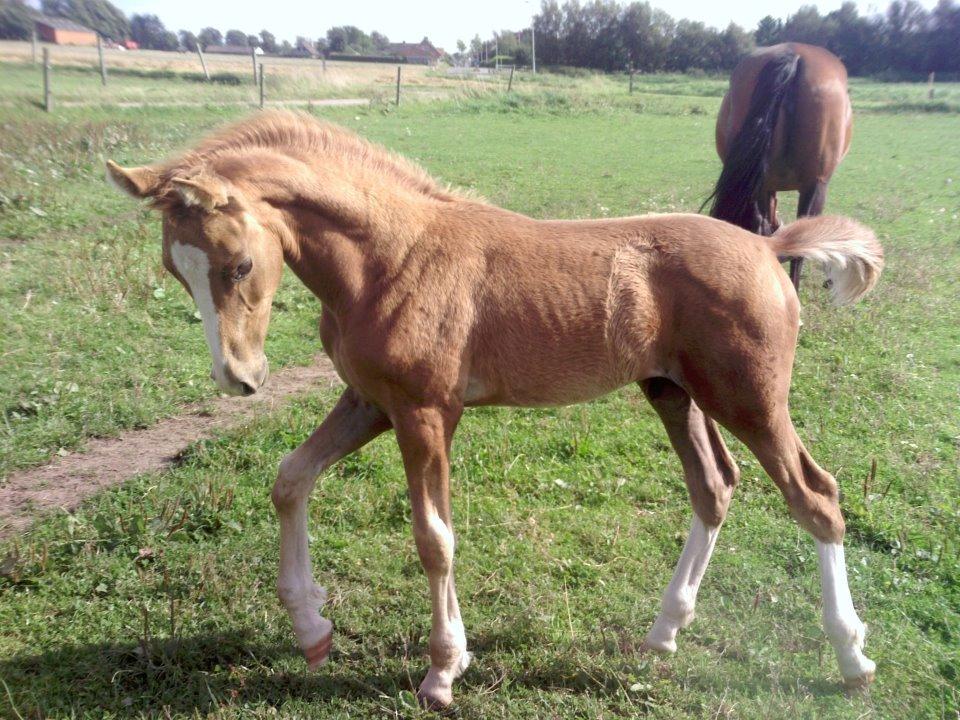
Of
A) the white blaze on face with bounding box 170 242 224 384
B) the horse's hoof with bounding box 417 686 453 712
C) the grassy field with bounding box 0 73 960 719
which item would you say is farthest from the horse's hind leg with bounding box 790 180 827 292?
the white blaze on face with bounding box 170 242 224 384

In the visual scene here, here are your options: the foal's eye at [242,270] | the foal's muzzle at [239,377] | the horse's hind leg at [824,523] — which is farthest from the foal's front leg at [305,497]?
the horse's hind leg at [824,523]

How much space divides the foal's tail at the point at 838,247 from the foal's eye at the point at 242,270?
1831mm

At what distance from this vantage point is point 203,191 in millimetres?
2021

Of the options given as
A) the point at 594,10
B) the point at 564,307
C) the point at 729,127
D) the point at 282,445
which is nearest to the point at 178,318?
the point at 282,445

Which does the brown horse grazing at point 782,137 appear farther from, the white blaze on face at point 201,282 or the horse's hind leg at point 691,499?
the white blaze on face at point 201,282

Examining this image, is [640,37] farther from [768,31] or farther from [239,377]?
[239,377]

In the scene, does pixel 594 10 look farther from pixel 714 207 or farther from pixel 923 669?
pixel 923 669

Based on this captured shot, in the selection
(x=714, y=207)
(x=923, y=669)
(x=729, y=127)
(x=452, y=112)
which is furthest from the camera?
(x=452, y=112)

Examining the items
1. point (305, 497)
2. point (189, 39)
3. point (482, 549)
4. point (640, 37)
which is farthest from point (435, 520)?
point (640, 37)

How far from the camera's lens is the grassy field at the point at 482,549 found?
2559mm

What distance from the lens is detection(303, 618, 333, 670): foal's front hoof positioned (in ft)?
8.63

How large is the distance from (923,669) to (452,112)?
21.8 m

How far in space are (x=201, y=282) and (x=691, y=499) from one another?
196 centimetres

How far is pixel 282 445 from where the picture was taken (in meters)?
4.00
